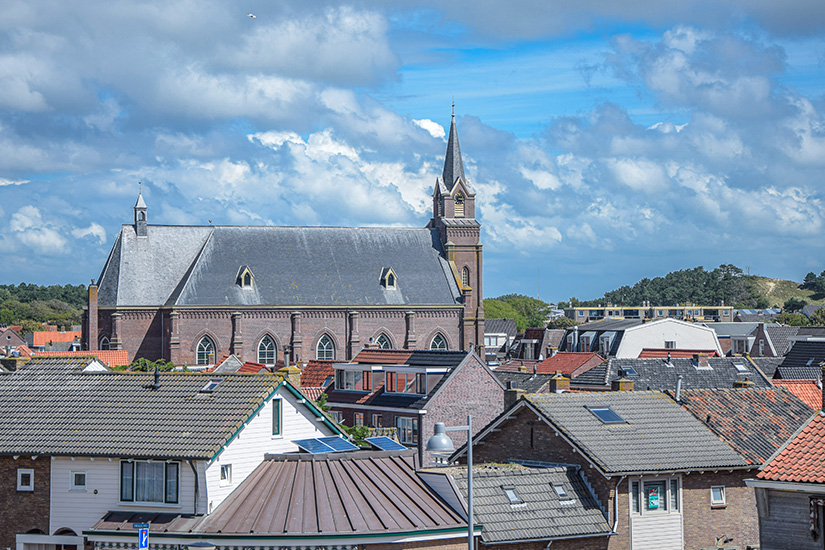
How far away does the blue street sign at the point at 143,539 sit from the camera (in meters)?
23.5

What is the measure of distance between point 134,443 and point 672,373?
119 feet

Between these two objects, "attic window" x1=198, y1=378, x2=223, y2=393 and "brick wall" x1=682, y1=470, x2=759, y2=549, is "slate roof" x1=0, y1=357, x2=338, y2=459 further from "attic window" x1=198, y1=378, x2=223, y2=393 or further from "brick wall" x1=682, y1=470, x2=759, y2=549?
"brick wall" x1=682, y1=470, x2=759, y2=549

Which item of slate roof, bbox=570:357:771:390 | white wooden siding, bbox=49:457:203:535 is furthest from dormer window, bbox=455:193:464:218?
white wooden siding, bbox=49:457:203:535

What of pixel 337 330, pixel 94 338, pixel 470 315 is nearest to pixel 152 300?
pixel 94 338

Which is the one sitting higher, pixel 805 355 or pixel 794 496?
pixel 805 355

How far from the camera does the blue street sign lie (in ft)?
77.2

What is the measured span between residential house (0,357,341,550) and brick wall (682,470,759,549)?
9.56m

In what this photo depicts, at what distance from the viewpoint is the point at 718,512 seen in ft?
95.1

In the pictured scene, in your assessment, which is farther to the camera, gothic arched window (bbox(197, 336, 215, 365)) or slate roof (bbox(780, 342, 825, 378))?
gothic arched window (bbox(197, 336, 215, 365))

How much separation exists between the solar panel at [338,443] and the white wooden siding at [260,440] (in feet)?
1.55

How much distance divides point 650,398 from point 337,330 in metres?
59.3

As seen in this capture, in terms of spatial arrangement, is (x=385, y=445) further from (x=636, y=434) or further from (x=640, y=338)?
(x=640, y=338)

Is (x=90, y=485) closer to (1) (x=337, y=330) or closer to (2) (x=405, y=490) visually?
(2) (x=405, y=490)

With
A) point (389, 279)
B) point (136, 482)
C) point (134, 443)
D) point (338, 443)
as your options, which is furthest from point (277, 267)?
point (136, 482)
